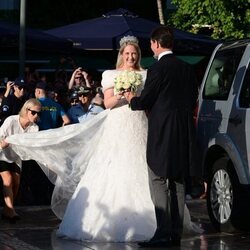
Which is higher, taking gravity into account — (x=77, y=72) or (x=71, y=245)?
(x=77, y=72)

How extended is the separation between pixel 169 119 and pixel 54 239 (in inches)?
72.6

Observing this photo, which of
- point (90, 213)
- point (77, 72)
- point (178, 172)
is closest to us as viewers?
point (178, 172)

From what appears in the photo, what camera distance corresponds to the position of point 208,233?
35.5 feet

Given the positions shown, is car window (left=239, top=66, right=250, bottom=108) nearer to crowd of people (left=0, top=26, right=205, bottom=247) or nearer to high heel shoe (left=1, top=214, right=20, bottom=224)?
crowd of people (left=0, top=26, right=205, bottom=247)

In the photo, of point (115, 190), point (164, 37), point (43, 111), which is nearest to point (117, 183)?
point (115, 190)

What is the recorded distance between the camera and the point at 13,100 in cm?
1424

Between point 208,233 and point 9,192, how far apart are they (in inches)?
96.8

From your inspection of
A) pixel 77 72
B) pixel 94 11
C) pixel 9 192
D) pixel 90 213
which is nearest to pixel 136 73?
pixel 90 213

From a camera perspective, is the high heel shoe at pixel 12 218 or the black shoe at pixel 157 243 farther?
the high heel shoe at pixel 12 218

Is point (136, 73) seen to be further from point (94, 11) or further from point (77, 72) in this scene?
point (94, 11)

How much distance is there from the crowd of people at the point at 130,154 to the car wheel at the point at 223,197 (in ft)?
1.12

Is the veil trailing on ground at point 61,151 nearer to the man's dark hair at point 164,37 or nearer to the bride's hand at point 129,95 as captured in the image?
the bride's hand at point 129,95

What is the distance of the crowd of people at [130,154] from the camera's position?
31.5ft

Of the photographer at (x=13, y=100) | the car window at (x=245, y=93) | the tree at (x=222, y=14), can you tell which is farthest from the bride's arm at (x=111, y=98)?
the tree at (x=222, y=14)
